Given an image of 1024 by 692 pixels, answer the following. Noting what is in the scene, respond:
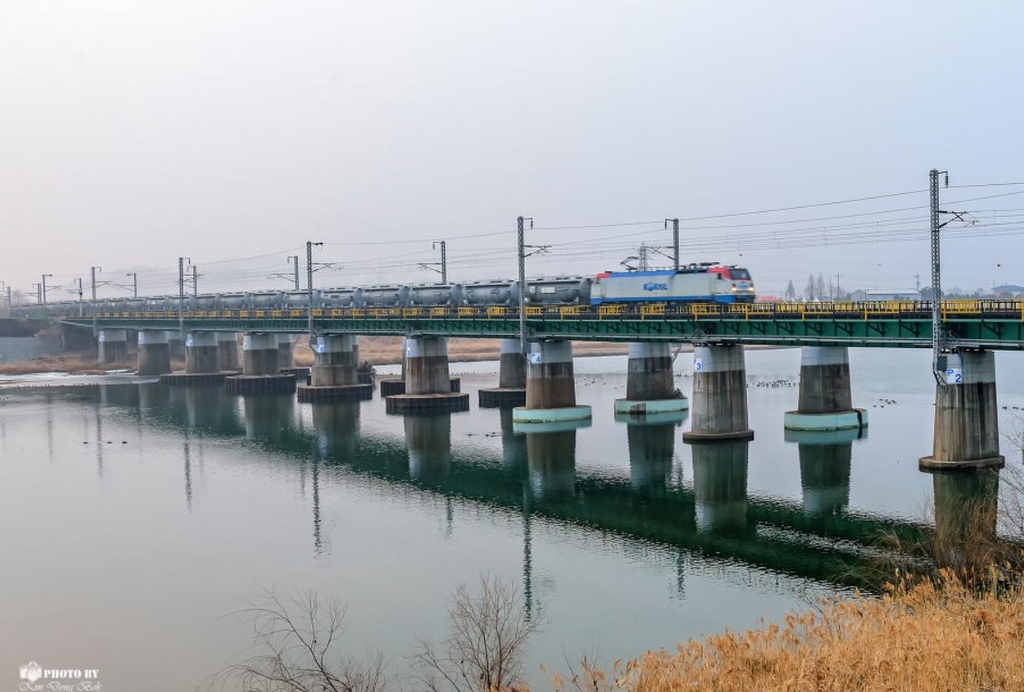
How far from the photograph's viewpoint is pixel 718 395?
6919 centimetres

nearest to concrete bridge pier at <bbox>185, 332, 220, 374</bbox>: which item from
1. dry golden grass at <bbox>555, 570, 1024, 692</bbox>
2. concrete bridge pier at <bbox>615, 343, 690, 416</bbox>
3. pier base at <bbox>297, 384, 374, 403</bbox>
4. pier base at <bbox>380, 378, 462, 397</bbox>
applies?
pier base at <bbox>297, 384, 374, 403</bbox>

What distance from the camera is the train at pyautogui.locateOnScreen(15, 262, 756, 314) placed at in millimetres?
78938

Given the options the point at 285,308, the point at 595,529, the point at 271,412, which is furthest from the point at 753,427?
the point at 285,308

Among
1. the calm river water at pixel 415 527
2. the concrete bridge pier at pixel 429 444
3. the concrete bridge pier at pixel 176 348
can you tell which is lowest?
the calm river water at pixel 415 527

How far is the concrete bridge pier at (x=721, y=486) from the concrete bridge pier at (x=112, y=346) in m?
125

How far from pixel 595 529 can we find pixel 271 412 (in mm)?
62904

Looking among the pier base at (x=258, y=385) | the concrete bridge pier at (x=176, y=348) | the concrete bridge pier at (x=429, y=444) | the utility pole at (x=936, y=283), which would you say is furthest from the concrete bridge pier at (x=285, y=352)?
the utility pole at (x=936, y=283)

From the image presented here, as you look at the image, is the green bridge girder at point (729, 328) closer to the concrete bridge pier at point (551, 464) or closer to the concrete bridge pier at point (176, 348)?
the concrete bridge pier at point (551, 464)

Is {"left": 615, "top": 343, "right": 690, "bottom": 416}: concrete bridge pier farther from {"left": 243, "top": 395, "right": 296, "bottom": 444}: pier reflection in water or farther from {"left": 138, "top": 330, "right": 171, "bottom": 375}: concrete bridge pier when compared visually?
{"left": 138, "top": 330, "right": 171, "bottom": 375}: concrete bridge pier

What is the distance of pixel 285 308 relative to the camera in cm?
13388

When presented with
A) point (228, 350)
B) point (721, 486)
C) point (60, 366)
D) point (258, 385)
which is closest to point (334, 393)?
point (258, 385)

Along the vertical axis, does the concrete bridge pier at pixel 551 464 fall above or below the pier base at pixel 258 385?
below

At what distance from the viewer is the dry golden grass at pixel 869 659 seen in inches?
687

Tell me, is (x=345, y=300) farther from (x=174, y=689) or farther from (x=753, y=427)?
(x=174, y=689)
